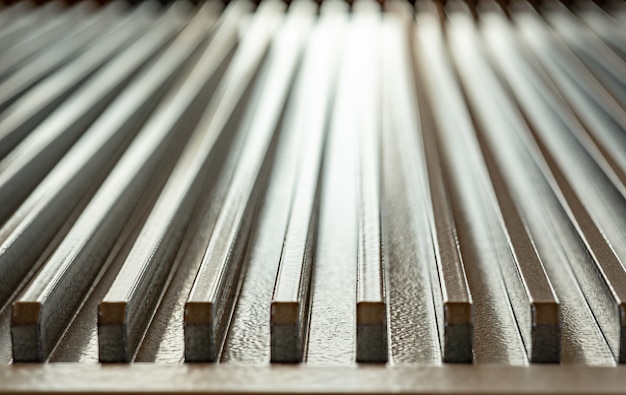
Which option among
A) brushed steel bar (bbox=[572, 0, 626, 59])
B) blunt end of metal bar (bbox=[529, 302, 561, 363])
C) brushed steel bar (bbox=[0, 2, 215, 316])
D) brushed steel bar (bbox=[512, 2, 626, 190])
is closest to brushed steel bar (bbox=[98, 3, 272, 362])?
brushed steel bar (bbox=[0, 2, 215, 316])

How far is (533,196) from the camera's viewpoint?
1.09 meters

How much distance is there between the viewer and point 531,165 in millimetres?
1188

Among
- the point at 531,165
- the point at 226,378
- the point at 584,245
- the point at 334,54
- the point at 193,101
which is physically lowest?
the point at 226,378

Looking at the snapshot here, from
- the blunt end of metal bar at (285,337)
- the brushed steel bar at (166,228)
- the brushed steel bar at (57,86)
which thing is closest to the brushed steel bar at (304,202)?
the blunt end of metal bar at (285,337)

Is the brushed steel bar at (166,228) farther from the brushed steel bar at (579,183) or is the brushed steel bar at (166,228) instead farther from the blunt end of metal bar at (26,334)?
the brushed steel bar at (579,183)

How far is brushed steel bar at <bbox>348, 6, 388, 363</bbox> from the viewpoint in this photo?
0.74 m

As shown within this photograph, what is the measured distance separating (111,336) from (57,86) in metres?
0.87

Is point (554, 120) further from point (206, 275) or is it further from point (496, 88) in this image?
point (206, 275)

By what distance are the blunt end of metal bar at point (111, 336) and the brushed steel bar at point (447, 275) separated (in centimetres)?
27

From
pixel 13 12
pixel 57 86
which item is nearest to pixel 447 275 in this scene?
pixel 57 86

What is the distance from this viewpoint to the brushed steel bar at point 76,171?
0.95 meters

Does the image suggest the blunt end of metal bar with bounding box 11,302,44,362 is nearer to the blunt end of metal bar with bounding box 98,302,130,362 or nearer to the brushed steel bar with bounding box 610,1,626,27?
the blunt end of metal bar with bounding box 98,302,130,362

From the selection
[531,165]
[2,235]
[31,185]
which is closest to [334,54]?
[531,165]

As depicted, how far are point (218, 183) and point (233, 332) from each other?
36 centimetres
